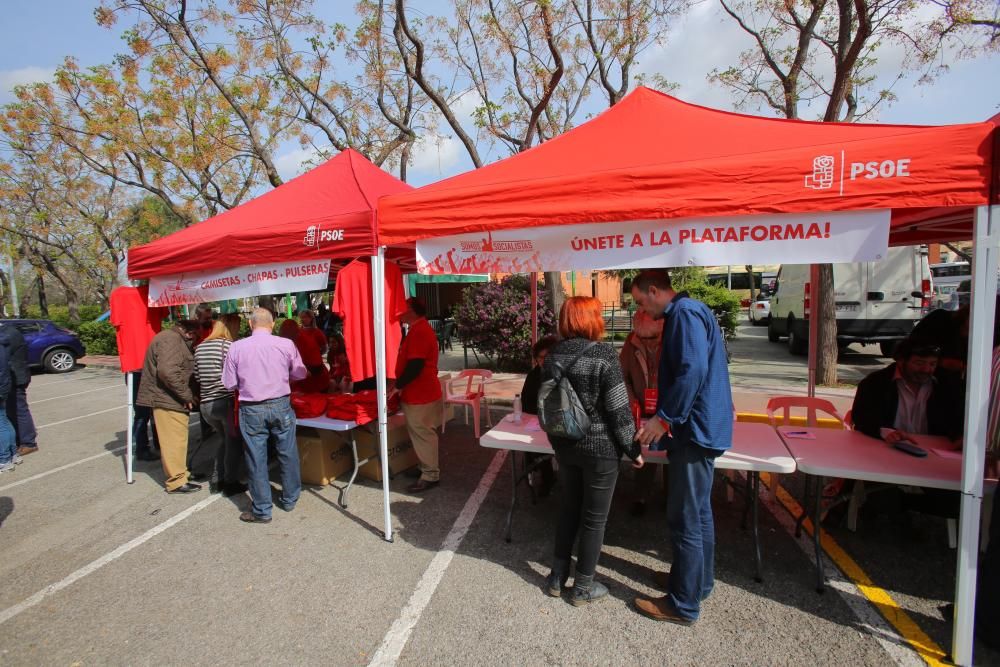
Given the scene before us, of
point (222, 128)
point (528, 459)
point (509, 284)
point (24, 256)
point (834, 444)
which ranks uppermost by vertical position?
point (222, 128)

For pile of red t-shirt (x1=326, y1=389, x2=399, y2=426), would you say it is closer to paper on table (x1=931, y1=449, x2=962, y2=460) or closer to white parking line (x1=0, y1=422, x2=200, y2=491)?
Answer: white parking line (x1=0, y1=422, x2=200, y2=491)

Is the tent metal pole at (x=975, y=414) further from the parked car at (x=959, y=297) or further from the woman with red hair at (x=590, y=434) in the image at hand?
the parked car at (x=959, y=297)

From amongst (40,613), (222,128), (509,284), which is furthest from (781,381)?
(222,128)

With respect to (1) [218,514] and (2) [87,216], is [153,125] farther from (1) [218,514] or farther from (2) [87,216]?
(1) [218,514]

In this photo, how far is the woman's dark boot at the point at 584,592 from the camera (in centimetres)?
282

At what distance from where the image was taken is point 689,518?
2562 millimetres

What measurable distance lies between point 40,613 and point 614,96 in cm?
1199

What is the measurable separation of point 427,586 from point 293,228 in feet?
9.11

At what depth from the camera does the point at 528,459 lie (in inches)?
179

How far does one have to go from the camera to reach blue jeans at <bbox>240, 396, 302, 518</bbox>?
3979 millimetres

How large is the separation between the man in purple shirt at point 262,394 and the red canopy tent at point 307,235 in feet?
1.99

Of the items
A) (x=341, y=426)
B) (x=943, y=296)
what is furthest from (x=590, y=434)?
(x=943, y=296)

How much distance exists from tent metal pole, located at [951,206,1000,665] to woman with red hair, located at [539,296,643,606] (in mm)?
1462

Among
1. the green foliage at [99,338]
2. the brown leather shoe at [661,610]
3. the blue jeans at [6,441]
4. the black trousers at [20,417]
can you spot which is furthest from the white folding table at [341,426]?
the green foliage at [99,338]
